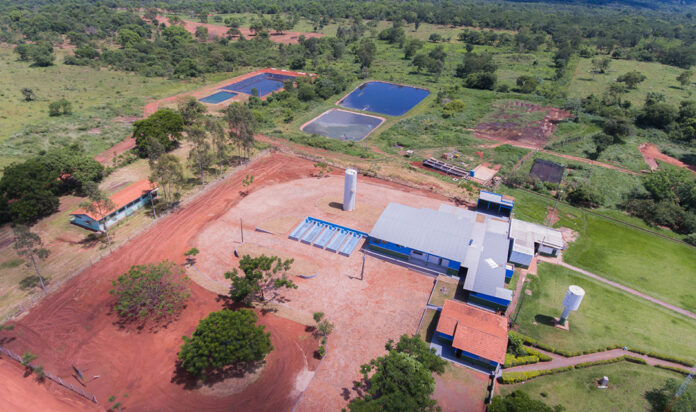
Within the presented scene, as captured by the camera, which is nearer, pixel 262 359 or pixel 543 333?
pixel 262 359

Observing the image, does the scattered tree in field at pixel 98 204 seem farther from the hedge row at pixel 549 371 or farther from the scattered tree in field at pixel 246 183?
the hedge row at pixel 549 371

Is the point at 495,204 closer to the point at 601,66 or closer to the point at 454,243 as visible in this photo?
the point at 454,243

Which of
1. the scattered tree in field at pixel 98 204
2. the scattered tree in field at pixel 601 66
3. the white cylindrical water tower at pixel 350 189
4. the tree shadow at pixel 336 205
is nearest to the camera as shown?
the scattered tree in field at pixel 98 204

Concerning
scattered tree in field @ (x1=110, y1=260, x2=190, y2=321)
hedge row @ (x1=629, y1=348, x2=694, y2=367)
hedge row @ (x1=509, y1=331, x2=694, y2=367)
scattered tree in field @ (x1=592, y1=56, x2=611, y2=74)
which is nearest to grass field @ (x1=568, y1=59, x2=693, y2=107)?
scattered tree in field @ (x1=592, y1=56, x2=611, y2=74)

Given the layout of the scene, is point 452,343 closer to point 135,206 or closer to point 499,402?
point 499,402

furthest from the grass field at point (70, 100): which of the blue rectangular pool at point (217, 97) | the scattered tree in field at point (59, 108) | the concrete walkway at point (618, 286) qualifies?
the concrete walkway at point (618, 286)

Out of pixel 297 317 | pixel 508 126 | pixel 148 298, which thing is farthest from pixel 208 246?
pixel 508 126

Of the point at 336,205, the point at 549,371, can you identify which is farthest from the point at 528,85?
the point at 549,371
